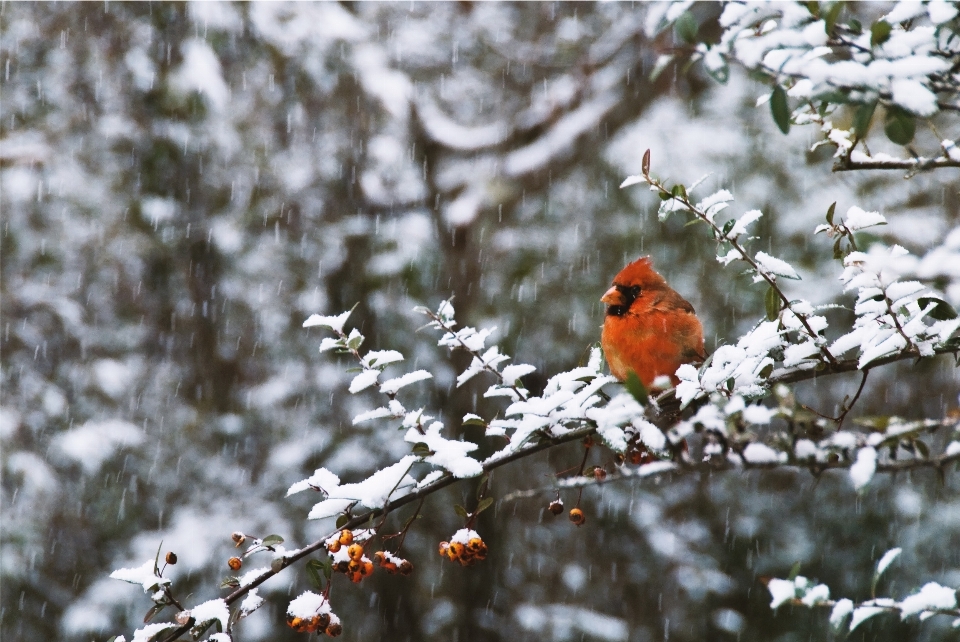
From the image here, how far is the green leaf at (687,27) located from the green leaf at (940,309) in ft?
1.95

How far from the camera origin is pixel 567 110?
17.0 ft

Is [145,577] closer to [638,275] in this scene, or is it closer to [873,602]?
[873,602]

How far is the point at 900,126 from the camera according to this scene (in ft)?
3.26

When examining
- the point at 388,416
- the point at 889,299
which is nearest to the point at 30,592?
the point at 388,416

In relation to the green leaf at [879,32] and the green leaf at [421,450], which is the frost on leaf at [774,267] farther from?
the green leaf at [421,450]

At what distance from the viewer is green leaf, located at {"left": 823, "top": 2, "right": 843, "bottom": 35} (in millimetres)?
970

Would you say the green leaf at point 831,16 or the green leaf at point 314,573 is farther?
the green leaf at point 314,573

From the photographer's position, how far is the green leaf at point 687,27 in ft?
3.56

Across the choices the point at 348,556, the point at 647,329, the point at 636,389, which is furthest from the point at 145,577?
the point at 647,329

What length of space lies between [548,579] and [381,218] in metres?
2.33

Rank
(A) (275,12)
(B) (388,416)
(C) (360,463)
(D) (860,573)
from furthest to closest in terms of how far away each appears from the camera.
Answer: (A) (275,12) < (C) (360,463) < (D) (860,573) < (B) (388,416)

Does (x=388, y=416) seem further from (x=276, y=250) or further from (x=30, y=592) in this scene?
(x=30, y=592)

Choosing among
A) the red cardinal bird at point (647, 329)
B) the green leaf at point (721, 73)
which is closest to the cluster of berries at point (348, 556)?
the green leaf at point (721, 73)

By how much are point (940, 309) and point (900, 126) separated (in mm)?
500
